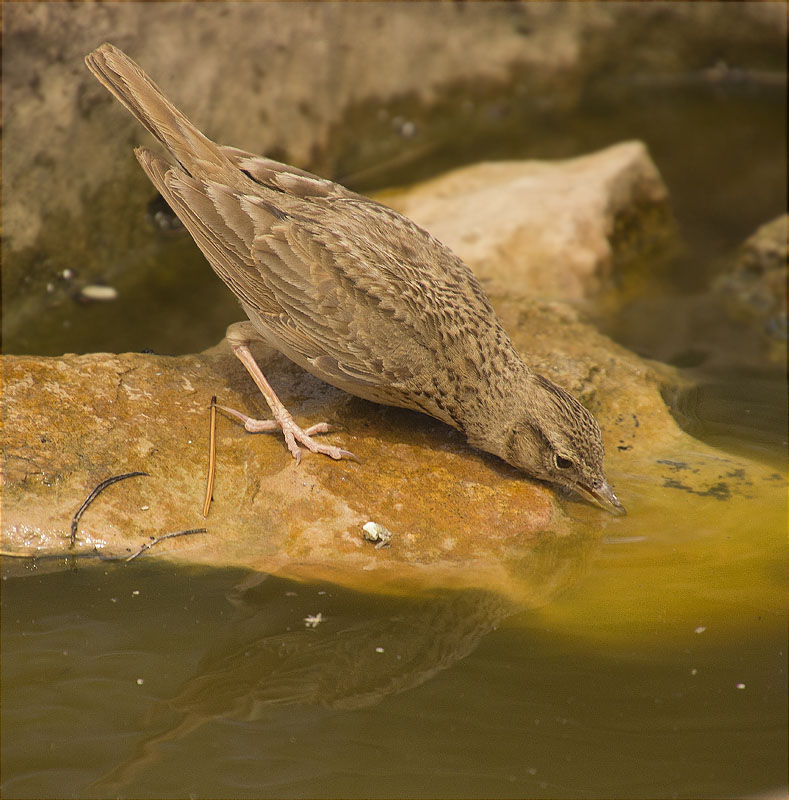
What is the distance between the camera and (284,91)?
9625 millimetres

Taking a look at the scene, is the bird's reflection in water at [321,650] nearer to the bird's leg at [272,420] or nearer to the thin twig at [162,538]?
the thin twig at [162,538]

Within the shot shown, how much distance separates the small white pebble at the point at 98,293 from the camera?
812 centimetres

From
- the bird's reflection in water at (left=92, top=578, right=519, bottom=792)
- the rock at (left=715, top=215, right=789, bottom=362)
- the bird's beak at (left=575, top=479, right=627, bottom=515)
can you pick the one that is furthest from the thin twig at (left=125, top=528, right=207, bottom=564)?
the rock at (left=715, top=215, right=789, bottom=362)

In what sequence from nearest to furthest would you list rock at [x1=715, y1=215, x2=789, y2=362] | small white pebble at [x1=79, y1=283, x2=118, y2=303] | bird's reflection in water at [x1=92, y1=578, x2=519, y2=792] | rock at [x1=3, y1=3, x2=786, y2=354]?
1. bird's reflection in water at [x1=92, y1=578, x2=519, y2=792]
2. rock at [x1=3, y1=3, x2=786, y2=354]
3. small white pebble at [x1=79, y1=283, x2=118, y2=303]
4. rock at [x1=715, y1=215, x2=789, y2=362]

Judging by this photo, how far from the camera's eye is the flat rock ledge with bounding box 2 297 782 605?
4.70 meters

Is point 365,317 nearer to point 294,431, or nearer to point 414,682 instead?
point 294,431

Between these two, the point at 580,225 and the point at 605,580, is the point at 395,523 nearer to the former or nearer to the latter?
the point at 605,580

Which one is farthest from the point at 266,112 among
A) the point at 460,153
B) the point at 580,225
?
the point at 580,225

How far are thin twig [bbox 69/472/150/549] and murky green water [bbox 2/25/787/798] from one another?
19cm

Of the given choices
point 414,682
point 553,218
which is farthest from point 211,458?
point 553,218

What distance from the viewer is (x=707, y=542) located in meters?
4.96

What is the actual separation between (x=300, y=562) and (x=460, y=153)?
288 inches

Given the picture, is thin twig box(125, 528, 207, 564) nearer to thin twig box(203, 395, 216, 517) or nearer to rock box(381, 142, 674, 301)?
thin twig box(203, 395, 216, 517)

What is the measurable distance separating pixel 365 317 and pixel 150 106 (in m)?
1.92
